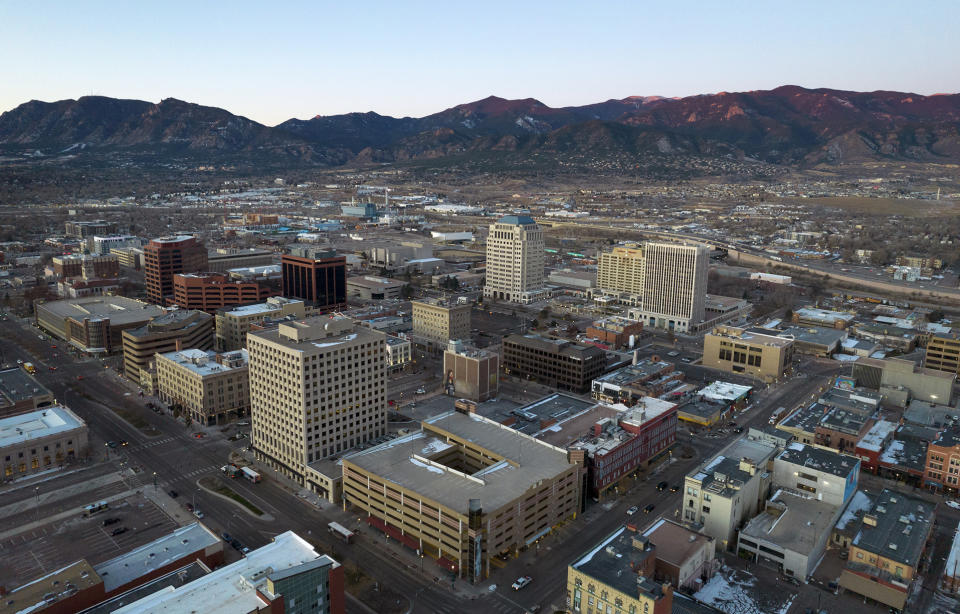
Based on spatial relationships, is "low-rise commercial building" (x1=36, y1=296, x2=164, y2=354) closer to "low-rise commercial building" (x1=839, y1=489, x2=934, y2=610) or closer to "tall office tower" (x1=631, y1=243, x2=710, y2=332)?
"tall office tower" (x1=631, y1=243, x2=710, y2=332)

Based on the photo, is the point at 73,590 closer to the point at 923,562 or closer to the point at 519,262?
the point at 923,562

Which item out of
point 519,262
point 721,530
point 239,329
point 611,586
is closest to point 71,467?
point 239,329

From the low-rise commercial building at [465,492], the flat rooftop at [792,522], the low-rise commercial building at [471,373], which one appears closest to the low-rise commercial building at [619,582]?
the low-rise commercial building at [465,492]

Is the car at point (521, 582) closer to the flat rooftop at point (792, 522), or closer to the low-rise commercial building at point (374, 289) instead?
the flat rooftop at point (792, 522)

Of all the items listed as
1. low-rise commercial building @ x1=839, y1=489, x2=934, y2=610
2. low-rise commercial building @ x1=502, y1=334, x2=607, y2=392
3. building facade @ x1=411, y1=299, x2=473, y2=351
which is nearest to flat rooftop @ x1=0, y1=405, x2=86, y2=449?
building facade @ x1=411, y1=299, x2=473, y2=351

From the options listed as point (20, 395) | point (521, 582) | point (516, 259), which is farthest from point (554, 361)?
point (20, 395)

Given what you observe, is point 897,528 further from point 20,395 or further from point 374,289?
point 374,289
